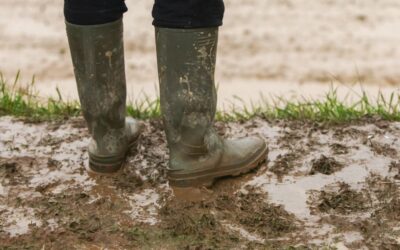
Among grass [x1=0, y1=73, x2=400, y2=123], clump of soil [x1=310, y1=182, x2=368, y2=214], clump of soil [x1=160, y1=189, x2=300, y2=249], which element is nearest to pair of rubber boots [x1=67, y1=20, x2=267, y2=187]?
clump of soil [x1=160, y1=189, x2=300, y2=249]

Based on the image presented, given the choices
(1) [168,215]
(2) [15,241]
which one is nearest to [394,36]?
(1) [168,215]

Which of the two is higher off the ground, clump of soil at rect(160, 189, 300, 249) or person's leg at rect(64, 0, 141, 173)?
person's leg at rect(64, 0, 141, 173)

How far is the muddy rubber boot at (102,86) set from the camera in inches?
114

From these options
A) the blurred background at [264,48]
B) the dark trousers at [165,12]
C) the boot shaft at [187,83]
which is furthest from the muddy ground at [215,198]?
the blurred background at [264,48]

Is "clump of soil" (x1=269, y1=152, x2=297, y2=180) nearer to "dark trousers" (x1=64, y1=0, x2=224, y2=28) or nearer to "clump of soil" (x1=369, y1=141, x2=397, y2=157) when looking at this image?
"clump of soil" (x1=369, y1=141, x2=397, y2=157)

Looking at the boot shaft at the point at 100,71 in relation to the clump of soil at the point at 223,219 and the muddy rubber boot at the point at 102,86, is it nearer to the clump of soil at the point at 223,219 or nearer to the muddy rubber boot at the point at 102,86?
the muddy rubber boot at the point at 102,86

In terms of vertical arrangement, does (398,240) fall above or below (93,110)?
below

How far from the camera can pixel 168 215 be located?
2.84m

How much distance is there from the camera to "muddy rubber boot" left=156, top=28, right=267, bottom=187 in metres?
2.80

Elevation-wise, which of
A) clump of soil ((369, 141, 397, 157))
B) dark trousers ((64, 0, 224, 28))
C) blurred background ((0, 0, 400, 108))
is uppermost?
dark trousers ((64, 0, 224, 28))

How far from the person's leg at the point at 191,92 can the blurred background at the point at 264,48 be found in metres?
1.32

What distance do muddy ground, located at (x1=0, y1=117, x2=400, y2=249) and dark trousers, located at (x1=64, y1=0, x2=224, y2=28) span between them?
24.0 inches

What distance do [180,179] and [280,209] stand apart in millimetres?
372

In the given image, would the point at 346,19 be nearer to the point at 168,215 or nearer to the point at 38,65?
the point at 38,65
